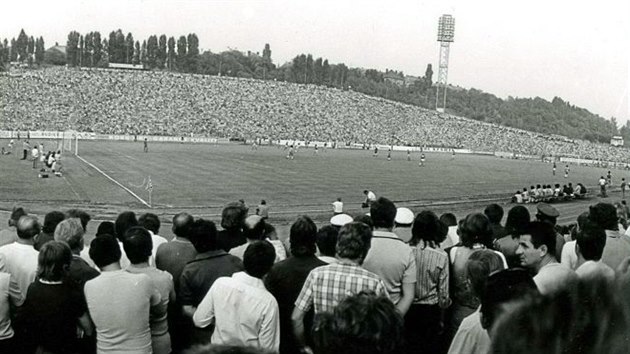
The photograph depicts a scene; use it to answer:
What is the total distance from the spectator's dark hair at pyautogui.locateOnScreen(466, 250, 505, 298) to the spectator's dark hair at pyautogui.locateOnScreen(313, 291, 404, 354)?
249cm

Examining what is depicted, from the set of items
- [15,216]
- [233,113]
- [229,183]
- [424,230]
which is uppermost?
[233,113]

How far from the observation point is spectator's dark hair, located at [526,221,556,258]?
235 inches

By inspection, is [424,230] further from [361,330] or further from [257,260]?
[361,330]

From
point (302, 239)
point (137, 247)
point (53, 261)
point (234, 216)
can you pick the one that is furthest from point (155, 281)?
point (234, 216)

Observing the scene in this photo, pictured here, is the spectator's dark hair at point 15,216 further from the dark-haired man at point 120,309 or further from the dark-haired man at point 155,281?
the dark-haired man at point 120,309

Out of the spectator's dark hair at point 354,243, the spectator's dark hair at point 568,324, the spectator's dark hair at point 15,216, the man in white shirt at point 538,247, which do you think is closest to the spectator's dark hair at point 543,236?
the man in white shirt at point 538,247

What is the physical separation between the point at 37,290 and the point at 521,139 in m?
137

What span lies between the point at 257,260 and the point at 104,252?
1.53m

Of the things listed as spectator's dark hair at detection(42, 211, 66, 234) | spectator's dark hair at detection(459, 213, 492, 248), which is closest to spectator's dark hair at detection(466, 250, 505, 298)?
spectator's dark hair at detection(459, 213, 492, 248)

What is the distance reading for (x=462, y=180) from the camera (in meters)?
50.5

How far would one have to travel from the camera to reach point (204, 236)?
6.33 m

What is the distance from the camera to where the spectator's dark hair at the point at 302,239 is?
6.13m

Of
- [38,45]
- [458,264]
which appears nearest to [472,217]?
[458,264]

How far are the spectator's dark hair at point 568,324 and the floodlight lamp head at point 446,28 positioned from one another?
428 ft
